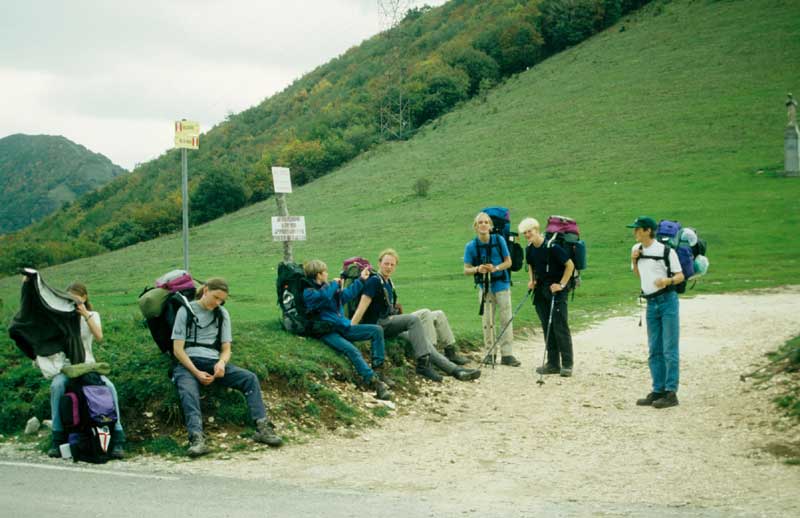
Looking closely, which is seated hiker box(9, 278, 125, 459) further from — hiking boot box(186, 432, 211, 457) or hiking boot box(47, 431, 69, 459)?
hiking boot box(186, 432, 211, 457)

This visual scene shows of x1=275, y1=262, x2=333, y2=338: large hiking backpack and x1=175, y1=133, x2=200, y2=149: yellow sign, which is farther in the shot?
x1=175, y1=133, x2=200, y2=149: yellow sign

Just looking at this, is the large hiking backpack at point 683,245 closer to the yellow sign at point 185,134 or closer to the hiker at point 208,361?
the hiker at point 208,361

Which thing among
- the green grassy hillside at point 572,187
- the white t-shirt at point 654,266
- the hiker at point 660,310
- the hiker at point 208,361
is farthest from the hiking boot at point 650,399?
the hiker at point 208,361

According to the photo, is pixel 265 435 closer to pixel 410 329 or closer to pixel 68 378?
pixel 68 378

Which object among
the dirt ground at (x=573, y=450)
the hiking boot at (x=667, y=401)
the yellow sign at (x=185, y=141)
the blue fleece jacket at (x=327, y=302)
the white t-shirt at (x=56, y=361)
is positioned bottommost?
the dirt ground at (x=573, y=450)

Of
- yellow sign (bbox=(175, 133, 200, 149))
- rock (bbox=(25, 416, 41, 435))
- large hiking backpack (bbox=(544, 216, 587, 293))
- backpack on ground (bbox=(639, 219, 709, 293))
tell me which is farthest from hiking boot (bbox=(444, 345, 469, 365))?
rock (bbox=(25, 416, 41, 435))

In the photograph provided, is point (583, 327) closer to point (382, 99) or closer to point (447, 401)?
point (447, 401)

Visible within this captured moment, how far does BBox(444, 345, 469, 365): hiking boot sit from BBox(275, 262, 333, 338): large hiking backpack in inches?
106

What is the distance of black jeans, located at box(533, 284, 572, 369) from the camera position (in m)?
12.5

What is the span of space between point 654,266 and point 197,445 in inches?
241

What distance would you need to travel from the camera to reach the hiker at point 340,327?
1084cm

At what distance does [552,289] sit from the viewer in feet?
40.2

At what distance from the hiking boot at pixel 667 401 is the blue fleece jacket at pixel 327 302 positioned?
4.27 m

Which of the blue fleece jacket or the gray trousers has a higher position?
the blue fleece jacket
